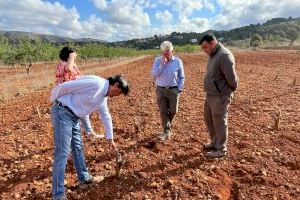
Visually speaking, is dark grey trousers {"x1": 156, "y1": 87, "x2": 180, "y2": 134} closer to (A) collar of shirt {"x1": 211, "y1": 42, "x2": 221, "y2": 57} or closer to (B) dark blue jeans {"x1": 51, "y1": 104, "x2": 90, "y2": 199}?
(A) collar of shirt {"x1": 211, "y1": 42, "x2": 221, "y2": 57}

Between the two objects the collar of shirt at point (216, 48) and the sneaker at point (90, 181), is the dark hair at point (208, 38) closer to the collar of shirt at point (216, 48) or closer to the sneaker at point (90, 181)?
the collar of shirt at point (216, 48)

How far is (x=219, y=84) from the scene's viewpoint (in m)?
5.55

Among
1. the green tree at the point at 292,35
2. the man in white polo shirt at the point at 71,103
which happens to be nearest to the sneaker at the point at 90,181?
the man in white polo shirt at the point at 71,103

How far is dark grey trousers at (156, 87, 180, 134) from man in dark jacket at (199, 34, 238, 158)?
828 mm

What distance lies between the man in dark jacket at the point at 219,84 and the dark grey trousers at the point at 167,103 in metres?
0.83

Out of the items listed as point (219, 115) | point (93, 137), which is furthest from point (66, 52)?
point (219, 115)

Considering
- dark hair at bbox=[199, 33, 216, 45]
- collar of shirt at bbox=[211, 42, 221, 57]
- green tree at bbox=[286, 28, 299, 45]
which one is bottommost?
green tree at bbox=[286, 28, 299, 45]

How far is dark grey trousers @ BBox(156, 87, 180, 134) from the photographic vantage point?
21.5ft

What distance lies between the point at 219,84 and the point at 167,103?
4.74 feet

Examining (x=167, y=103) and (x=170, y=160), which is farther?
(x=167, y=103)

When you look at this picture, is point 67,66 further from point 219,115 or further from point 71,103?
point 219,115

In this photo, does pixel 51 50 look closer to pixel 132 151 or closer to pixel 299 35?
pixel 132 151

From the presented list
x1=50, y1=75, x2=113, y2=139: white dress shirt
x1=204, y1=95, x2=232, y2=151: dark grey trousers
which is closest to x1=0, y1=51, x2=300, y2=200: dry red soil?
x1=204, y1=95, x2=232, y2=151: dark grey trousers

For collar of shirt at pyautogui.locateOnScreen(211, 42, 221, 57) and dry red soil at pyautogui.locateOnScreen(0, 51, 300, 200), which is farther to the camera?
collar of shirt at pyautogui.locateOnScreen(211, 42, 221, 57)
